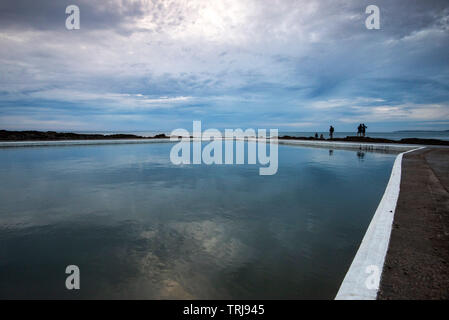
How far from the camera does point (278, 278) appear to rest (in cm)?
315

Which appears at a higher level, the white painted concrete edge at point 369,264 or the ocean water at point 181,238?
the white painted concrete edge at point 369,264

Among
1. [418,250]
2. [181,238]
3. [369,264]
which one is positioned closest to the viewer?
[369,264]

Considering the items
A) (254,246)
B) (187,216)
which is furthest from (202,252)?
(187,216)

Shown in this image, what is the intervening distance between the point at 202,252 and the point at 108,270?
55.1 inches

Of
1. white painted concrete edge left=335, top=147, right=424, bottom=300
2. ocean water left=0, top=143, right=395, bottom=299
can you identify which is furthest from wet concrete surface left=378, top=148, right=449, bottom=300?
ocean water left=0, top=143, right=395, bottom=299

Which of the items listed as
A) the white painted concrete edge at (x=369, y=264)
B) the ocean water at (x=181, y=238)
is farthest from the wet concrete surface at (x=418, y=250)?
the ocean water at (x=181, y=238)

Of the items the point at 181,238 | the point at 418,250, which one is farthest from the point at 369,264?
the point at 181,238

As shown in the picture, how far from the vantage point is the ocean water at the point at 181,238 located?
3018 millimetres

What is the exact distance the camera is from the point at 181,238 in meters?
4.38

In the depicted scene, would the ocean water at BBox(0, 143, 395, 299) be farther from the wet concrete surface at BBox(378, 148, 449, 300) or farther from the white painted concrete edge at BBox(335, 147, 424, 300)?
the wet concrete surface at BBox(378, 148, 449, 300)

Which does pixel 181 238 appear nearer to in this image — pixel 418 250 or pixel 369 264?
pixel 369 264

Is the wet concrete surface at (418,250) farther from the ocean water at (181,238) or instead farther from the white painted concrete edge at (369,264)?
the ocean water at (181,238)
